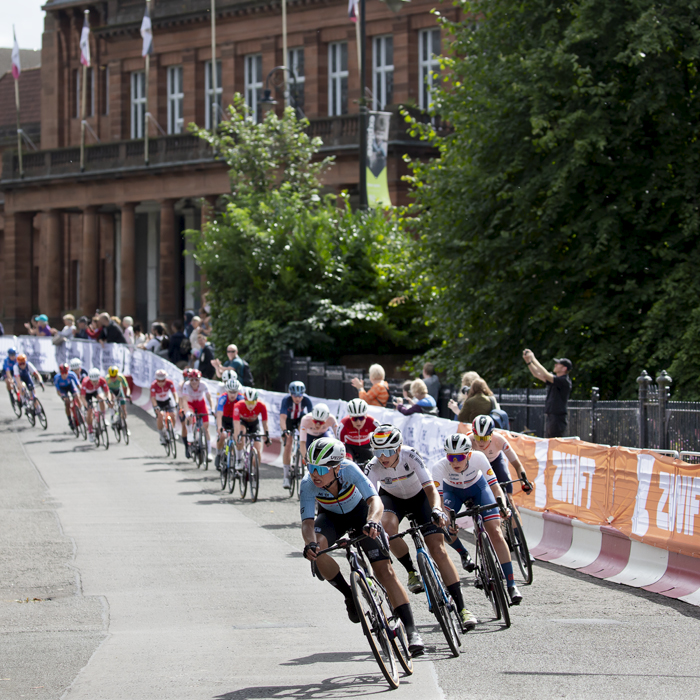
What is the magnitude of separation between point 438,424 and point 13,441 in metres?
12.8

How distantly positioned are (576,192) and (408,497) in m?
12.9

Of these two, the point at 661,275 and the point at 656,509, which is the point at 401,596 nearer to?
the point at 656,509

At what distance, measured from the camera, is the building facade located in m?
48.2

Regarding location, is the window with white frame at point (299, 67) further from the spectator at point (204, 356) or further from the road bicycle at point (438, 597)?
the road bicycle at point (438, 597)

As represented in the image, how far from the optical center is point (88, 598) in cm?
1133

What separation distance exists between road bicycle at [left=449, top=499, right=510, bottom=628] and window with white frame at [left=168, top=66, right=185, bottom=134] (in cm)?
4790

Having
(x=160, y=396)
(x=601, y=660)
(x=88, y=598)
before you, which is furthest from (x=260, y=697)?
(x=160, y=396)

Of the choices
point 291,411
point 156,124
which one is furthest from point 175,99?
point 291,411

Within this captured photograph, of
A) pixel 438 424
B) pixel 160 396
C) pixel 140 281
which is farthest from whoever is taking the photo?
pixel 140 281

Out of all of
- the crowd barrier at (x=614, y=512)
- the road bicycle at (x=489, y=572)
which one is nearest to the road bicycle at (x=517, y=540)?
the crowd barrier at (x=614, y=512)

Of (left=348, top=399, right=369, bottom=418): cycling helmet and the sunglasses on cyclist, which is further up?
(left=348, top=399, right=369, bottom=418): cycling helmet

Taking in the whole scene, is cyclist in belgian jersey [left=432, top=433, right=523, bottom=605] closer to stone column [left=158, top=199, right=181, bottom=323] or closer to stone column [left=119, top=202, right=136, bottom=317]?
Answer: stone column [left=158, top=199, right=181, bottom=323]

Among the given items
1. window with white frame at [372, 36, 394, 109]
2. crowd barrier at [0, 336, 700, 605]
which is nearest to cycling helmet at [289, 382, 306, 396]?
crowd barrier at [0, 336, 700, 605]

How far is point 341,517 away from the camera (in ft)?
30.4
